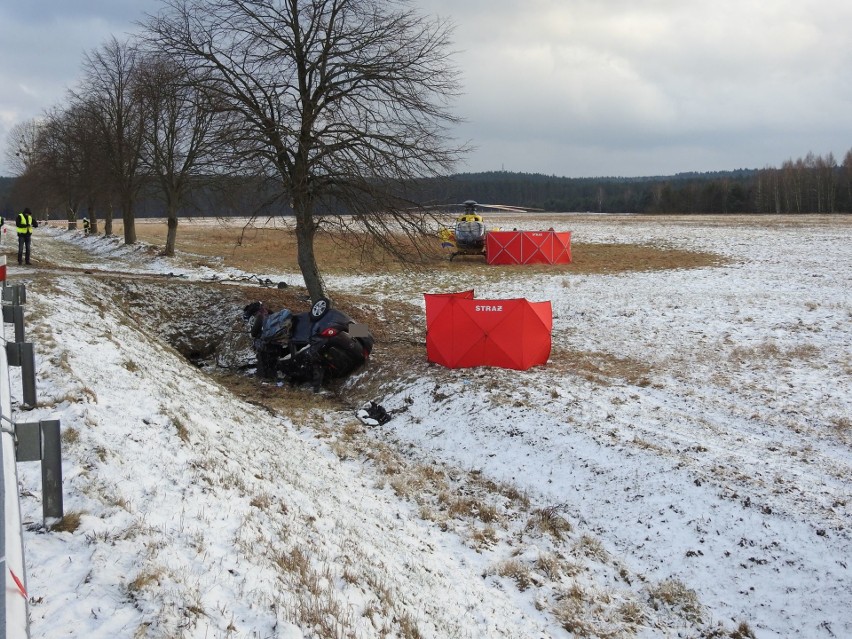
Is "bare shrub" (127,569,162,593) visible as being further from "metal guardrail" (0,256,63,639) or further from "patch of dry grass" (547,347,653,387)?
"patch of dry grass" (547,347,653,387)

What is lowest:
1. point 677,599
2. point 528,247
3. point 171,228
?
point 677,599

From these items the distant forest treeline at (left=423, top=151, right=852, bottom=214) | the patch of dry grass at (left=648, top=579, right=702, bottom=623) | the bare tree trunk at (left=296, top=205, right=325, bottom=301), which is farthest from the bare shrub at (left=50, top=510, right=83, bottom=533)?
A: the distant forest treeline at (left=423, top=151, right=852, bottom=214)

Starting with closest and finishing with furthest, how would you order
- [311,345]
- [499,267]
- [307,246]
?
[311,345]
[307,246]
[499,267]

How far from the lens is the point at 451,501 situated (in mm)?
6992

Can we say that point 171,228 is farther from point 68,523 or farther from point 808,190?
point 808,190

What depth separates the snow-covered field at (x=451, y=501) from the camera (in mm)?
3861

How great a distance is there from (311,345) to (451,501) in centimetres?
505

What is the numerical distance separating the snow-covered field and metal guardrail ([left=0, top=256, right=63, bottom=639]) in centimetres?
60

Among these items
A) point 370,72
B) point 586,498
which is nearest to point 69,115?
point 370,72

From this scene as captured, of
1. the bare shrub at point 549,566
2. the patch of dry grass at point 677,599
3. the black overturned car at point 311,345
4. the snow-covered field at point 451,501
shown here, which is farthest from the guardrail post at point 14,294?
the patch of dry grass at point 677,599

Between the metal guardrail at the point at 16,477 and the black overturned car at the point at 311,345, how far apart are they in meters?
6.36

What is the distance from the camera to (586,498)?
695 cm

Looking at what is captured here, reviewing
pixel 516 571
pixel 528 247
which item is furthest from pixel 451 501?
pixel 528 247

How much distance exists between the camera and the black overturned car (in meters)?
11.1
